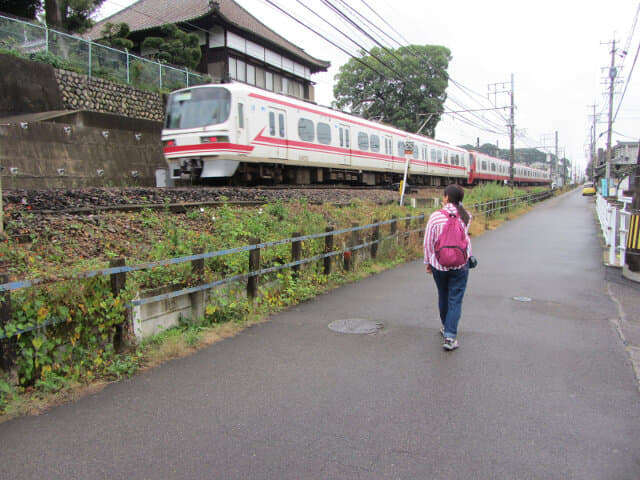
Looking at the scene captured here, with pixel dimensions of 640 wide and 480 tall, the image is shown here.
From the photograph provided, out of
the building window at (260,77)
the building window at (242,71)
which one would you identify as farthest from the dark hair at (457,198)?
the building window at (260,77)

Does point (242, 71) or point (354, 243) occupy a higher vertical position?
point (242, 71)

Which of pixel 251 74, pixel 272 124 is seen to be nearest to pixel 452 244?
pixel 272 124

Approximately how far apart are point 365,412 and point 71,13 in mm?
23843

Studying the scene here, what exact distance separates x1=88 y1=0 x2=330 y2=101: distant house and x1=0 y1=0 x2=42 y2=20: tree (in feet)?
18.3

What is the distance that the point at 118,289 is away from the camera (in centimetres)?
439

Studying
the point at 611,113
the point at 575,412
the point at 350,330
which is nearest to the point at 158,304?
the point at 350,330

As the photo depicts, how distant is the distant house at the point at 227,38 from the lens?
26.1 m

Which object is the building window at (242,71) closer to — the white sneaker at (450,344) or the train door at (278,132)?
the train door at (278,132)

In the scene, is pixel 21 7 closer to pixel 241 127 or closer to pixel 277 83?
pixel 277 83

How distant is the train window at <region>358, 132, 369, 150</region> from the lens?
2004 centimetres

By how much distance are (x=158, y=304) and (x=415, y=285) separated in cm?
464

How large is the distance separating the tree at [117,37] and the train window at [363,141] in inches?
426

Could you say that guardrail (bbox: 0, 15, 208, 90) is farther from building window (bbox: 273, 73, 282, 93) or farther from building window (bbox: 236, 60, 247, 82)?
building window (bbox: 273, 73, 282, 93)

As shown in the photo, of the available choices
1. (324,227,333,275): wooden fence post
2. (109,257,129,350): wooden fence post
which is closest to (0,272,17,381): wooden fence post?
(109,257,129,350): wooden fence post
